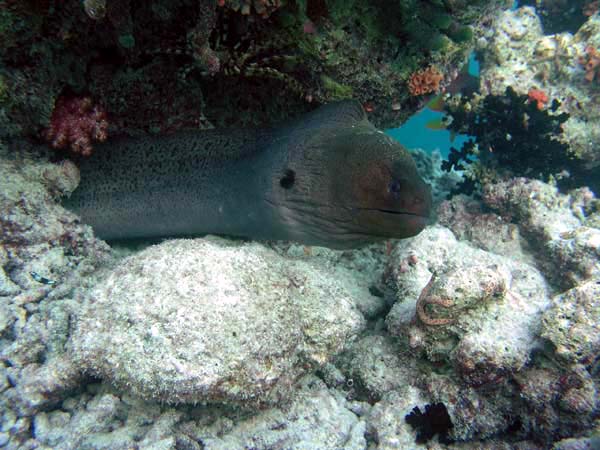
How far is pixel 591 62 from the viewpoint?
6.07 m

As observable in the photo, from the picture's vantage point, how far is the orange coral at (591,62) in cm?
604

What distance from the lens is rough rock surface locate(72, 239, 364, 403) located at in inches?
92.9

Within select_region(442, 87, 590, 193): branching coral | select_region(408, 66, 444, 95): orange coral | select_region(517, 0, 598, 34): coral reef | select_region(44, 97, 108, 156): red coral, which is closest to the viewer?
select_region(44, 97, 108, 156): red coral

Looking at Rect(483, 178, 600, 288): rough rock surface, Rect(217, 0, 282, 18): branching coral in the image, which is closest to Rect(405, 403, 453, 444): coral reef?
Rect(483, 178, 600, 288): rough rock surface

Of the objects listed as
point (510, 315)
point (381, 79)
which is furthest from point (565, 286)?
point (381, 79)

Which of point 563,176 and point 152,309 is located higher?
point 563,176

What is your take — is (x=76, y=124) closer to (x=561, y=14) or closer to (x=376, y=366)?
(x=376, y=366)

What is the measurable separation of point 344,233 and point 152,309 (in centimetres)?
172

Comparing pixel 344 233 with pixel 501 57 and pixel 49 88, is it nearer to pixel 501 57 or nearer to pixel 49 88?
pixel 49 88

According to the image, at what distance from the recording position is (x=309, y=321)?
2988mm

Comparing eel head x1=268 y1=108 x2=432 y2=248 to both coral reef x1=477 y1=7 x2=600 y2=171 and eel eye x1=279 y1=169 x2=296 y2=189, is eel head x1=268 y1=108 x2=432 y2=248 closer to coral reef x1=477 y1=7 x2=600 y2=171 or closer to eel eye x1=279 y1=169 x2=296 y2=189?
eel eye x1=279 y1=169 x2=296 y2=189

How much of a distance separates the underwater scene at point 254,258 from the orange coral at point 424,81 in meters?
0.03

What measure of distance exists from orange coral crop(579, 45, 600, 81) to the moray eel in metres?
4.80

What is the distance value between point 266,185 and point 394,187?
1.20 meters
